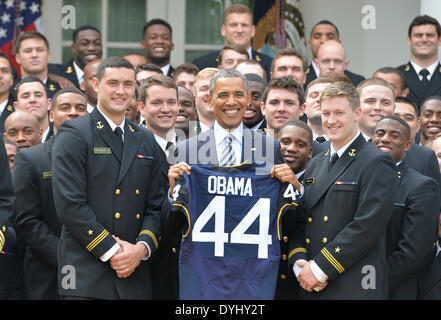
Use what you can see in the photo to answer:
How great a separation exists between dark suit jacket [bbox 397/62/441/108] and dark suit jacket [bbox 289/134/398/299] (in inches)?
133

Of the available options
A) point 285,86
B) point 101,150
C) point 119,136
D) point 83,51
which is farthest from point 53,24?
point 101,150

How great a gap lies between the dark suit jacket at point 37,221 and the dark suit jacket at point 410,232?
2319 millimetres

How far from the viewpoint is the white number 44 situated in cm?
541

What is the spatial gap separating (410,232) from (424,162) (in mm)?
770

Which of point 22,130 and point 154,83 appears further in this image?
point 22,130

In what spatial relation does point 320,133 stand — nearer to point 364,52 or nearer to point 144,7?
point 364,52

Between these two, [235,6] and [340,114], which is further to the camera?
[235,6]

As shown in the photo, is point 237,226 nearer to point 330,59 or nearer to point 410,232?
point 410,232

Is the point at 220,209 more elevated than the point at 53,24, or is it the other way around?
the point at 53,24

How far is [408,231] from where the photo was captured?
5.65m

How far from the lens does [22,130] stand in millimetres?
7023

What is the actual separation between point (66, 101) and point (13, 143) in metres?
0.55

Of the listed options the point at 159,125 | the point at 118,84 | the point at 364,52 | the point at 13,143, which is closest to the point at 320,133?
the point at 159,125

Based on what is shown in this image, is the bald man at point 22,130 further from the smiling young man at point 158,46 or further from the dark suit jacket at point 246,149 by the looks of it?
the smiling young man at point 158,46
